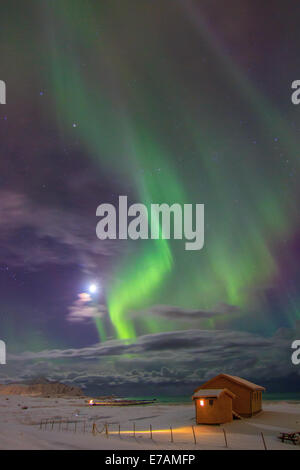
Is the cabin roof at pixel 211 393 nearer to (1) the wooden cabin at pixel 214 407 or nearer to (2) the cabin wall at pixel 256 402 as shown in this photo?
(1) the wooden cabin at pixel 214 407

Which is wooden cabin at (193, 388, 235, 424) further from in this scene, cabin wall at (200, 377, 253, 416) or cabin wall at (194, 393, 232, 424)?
cabin wall at (200, 377, 253, 416)

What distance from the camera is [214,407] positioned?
45719mm

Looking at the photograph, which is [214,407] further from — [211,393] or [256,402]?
[256,402]

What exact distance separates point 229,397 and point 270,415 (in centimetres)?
1189

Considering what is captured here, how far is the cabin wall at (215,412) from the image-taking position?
1786 inches

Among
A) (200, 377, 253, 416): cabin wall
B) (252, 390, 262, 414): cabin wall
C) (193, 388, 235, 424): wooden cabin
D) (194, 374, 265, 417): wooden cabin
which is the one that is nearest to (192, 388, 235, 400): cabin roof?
(193, 388, 235, 424): wooden cabin

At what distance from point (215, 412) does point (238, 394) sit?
24.0 ft

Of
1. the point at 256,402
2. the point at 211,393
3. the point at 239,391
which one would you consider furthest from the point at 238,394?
the point at 211,393

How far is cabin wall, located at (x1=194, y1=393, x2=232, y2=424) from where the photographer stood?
149 ft

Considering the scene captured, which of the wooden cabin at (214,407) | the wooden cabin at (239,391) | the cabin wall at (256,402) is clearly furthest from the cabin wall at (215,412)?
the cabin wall at (256,402)

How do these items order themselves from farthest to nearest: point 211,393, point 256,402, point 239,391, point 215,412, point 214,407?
point 256,402
point 239,391
point 211,393
point 214,407
point 215,412
